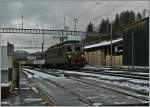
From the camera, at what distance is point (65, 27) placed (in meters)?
81.4

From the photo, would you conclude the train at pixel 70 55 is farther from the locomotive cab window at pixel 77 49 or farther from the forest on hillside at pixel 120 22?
the forest on hillside at pixel 120 22

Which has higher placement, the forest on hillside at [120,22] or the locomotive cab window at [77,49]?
the forest on hillside at [120,22]

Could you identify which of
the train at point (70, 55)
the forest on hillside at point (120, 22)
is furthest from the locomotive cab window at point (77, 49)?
the forest on hillside at point (120, 22)

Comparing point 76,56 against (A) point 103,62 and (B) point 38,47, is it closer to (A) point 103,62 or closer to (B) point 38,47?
(A) point 103,62

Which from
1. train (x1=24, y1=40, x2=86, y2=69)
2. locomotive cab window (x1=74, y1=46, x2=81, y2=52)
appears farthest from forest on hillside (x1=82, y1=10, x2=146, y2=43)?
locomotive cab window (x1=74, y1=46, x2=81, y2=52)

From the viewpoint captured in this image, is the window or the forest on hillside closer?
the window

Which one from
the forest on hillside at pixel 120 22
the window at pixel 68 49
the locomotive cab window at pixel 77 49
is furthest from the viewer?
the forest on hillside at pixel 120 22

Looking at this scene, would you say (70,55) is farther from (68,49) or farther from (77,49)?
(77,49)

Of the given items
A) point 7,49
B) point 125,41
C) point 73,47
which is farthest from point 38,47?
point 7,49

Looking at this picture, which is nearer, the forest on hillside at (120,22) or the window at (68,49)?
the window at (68,49)

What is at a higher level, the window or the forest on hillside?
the forest on hillside

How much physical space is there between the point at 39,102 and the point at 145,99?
3.76 meters

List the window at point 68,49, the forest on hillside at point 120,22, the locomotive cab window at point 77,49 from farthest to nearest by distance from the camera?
the forest on hillside at point 120,22 < the locomotive cab window at point 77,49 < the window at point 68,49

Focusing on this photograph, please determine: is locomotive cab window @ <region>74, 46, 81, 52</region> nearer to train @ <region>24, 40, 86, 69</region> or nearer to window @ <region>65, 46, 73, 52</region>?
train @ <region>24, 40, 86, 69</region>
